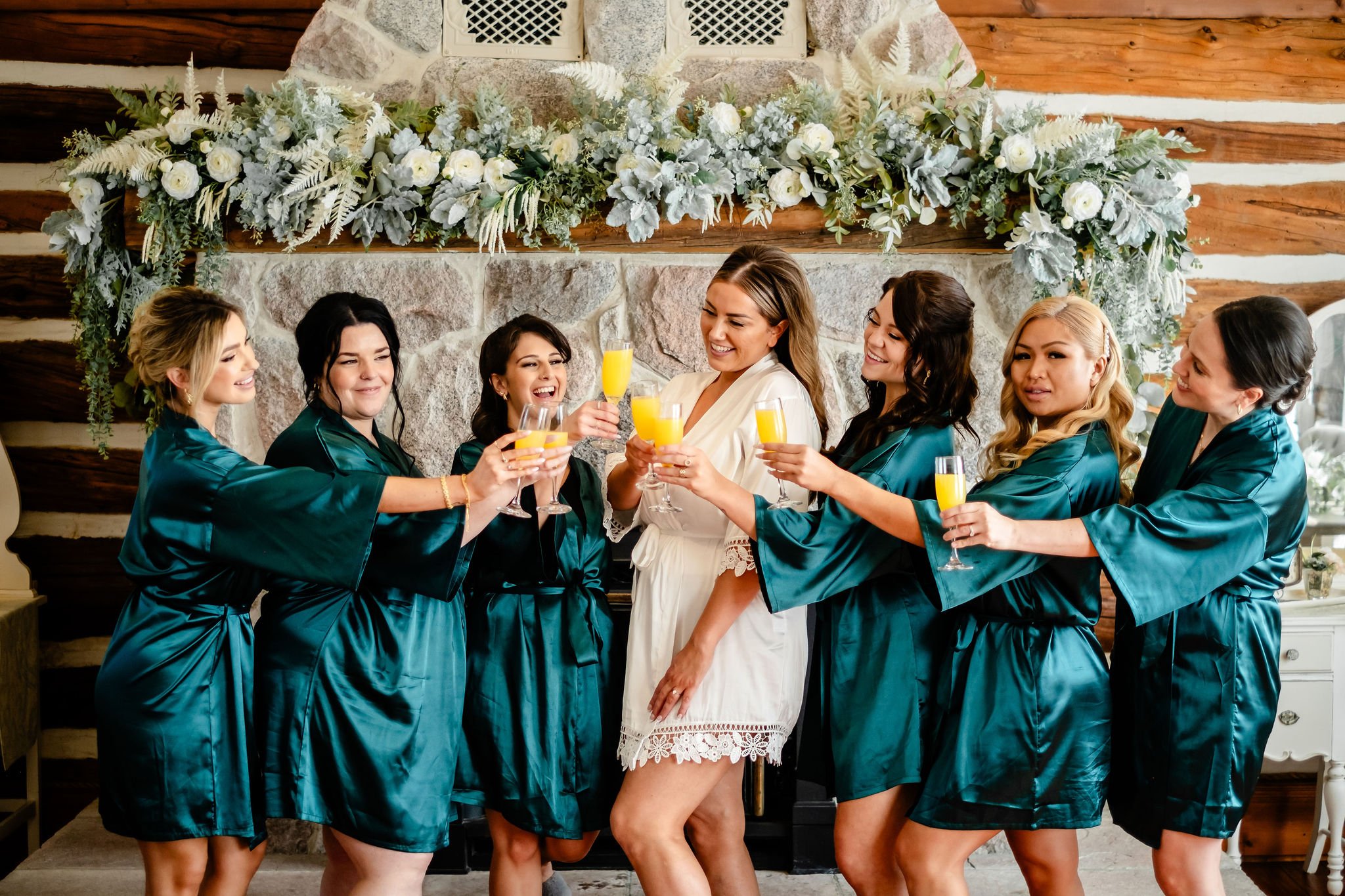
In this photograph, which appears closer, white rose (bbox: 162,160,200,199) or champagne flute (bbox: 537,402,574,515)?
champagne flute (bbox: 537,402,574,515)

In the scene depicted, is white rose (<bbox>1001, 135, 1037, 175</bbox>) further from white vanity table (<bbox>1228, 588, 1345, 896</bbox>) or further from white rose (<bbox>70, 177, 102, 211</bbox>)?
white rose (<bbox>70, 177, 102, 211</bbox>)

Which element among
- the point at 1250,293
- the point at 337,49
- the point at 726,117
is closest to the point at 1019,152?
the point at 726,117

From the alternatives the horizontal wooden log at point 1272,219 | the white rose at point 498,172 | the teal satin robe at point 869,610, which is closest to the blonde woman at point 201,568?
the teal satin robe at point 869,610

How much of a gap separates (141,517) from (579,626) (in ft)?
3.10

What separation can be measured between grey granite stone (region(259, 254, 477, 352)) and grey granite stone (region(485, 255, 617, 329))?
0.28 ft

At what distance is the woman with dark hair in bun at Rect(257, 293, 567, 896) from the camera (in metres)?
2.26

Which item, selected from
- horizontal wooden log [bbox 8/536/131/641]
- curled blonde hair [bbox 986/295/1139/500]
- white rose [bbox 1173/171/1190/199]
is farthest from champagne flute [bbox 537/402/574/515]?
horizontal wooden log [bbox 8/536/131/641]

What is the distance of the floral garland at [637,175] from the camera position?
10.1 ft

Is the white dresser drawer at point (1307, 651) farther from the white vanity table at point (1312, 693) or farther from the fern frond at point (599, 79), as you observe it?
the fern frond at point (599, 79)

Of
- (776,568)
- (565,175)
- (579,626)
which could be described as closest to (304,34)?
(565,175)

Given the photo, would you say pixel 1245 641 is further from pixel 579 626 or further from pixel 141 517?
pixel 141 517

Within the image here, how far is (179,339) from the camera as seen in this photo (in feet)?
7.48

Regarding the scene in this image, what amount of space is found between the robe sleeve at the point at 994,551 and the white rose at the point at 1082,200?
3.71ft

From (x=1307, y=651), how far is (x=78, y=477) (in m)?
4.32
